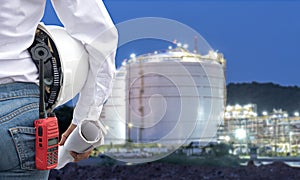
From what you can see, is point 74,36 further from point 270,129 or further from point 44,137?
point 270,129

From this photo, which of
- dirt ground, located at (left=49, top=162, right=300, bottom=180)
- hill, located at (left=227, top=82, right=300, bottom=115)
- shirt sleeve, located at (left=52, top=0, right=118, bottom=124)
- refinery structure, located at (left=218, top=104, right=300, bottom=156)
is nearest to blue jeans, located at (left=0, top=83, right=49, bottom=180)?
shirt sleeve, located at (left=52, top=0, right=118, bottom=124)

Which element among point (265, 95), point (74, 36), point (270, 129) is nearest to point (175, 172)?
point (74, 36)

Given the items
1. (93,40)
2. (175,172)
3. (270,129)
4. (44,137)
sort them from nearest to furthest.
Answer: (44,137) < (93,40) < (175,172) < (270,129)

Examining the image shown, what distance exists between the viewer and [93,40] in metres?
1.08

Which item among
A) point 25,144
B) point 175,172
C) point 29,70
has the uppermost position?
point 29,70

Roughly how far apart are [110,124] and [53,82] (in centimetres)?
54

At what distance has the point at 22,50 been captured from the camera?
3.42 ft

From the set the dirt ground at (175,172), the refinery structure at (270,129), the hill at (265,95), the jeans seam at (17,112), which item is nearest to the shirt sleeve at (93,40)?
the jeans seam at (17,112)

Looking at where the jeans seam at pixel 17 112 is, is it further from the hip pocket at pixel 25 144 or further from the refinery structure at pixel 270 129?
the refinery structure at pixel 270 129

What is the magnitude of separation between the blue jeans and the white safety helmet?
6cm

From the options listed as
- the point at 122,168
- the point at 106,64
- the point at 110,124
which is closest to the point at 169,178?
the point at 122,168

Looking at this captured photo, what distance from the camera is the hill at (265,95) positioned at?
37.2m

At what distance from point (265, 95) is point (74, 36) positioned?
41682 millimetres

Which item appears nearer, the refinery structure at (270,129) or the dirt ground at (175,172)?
the dirt ground at (175,172)
